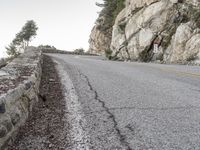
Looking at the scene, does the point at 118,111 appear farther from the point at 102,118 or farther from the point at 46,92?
the point at 46,92

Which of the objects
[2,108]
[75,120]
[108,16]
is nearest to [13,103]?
[2,108]

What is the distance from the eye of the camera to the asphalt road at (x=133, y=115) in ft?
14.8

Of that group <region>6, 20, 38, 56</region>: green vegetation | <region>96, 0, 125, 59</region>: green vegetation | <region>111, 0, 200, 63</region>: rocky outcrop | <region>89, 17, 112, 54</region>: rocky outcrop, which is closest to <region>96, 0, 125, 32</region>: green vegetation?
<region>96, 0, 125, 59</region>: green vegetation

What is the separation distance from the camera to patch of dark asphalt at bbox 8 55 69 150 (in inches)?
176

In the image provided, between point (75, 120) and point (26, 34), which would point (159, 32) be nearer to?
point (75, 120)

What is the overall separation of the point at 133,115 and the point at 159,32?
75.0 feet

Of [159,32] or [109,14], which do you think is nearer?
[159,32]

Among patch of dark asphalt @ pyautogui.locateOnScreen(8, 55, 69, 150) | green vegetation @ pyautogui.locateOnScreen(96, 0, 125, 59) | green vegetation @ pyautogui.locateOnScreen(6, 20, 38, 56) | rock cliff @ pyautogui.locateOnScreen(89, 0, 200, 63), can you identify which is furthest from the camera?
green vegetation @ pyautogui.locateOnScreen(6, 20, 38, 56)

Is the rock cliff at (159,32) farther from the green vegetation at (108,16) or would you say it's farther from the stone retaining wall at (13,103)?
the stone retaining wall at (13,103)

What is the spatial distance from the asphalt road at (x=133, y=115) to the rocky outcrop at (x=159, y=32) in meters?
14.0

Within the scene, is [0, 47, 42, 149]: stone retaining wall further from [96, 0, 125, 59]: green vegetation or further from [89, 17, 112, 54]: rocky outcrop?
[89, 17, 112, 54]: rocky outcrop

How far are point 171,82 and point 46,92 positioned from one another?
388cm

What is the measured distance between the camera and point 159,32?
27.8m

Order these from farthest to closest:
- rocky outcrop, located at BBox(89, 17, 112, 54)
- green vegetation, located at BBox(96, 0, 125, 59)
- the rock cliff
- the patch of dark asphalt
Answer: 1. rocky outcrop, located at BBox(89, 17, 112, 54)
2. green vegetation, located at BBox(96, 0, 125, 59)
3. the rock cliff
4. the patch of dark asphalt
